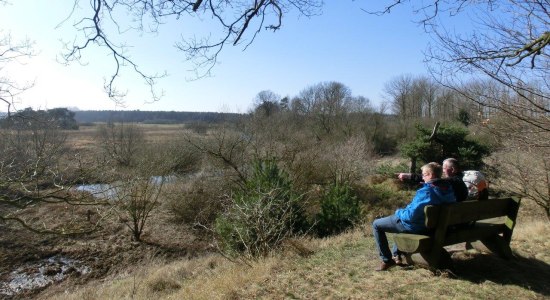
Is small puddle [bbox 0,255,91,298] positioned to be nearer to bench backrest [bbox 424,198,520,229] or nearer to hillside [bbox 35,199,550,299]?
hillside [bbox 35,199,550,299]

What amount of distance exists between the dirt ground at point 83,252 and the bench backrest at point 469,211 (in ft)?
51.2

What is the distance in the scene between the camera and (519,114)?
662cm

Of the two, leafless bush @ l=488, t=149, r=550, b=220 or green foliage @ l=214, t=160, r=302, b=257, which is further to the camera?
leafless bush @ l=488, t=149, r=550, b=220

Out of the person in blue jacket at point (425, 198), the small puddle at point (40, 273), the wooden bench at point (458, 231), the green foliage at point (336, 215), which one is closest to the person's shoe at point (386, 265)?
the wooden bench at point (458, 231)

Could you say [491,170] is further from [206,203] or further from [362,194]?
[206,203]

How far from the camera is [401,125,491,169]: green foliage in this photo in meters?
24.1

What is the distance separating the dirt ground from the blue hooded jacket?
50.1ft

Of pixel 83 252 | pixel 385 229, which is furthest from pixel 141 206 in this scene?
pixel 385 229

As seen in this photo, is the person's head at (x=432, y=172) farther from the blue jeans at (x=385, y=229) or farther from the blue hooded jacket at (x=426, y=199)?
the blue jeans at (x=385, y=229)

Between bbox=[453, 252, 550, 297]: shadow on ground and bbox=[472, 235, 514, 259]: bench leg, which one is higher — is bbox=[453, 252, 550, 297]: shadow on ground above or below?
below

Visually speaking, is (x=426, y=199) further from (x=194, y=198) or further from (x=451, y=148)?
(x=451, y=148)

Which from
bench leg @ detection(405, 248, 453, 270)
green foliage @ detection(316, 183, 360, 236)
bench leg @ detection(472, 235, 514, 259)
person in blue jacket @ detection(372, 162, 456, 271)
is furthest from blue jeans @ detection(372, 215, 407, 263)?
green foliage @ detection(316, 183, 360, 236)

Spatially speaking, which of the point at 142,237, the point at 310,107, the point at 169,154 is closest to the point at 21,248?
the point at 142,237

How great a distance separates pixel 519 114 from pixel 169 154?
19.7m
